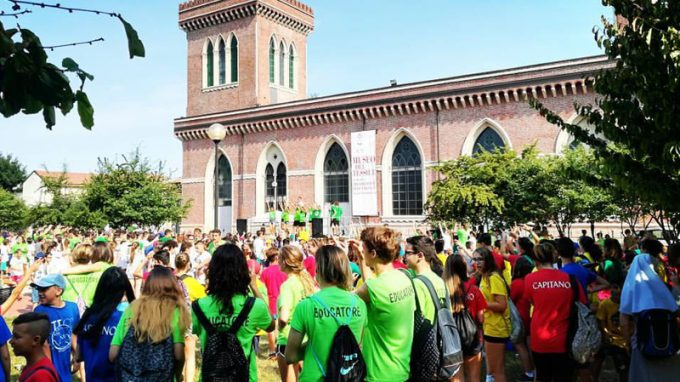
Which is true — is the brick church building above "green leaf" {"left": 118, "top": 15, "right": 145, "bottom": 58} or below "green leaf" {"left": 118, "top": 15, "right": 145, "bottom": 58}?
above

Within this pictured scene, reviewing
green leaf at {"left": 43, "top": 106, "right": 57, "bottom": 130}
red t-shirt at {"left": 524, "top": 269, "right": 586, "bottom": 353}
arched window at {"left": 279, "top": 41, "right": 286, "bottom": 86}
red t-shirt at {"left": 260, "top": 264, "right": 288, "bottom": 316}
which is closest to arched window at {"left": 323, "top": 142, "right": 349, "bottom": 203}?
arched window at {"left": 279, "top": 41, "right": 286, "bottom": 86}

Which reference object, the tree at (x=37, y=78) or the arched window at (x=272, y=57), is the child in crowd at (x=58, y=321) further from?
the arched window at (x=272, y=57)

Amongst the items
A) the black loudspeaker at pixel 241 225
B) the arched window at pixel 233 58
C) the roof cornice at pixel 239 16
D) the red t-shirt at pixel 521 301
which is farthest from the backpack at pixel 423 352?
the arched window at pixel 233 58

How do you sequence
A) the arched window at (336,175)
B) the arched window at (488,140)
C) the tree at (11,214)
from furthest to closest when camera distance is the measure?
the tree at (11,214)
the arched window at (336,175)
the arched window at (488,140)

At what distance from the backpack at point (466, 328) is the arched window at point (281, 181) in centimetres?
3005

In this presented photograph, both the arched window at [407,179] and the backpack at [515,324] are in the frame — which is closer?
the backpack at [515,324]

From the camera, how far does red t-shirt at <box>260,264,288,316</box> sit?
774cm

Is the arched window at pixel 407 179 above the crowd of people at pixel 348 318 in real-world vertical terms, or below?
above

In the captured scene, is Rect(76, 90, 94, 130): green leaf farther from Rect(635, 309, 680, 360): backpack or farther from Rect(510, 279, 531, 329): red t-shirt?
Rect(510, 279, 531, 329): red t-shirt

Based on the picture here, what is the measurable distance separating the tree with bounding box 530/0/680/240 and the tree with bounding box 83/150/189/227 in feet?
91.6

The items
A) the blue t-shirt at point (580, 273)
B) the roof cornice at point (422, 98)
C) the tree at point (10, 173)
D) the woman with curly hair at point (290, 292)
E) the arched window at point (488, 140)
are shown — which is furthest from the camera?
the tree at point (10, 173)

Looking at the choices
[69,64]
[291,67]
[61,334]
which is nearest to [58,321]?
[61,334]

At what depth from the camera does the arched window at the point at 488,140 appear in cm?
2795

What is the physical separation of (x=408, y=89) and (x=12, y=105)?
2836cm
